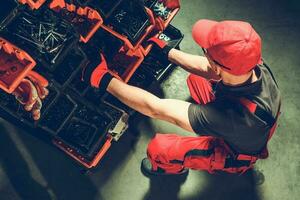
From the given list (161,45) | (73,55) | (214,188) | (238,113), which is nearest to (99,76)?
→ (73,55)

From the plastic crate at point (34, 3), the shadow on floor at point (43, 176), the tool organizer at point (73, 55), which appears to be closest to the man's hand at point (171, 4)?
the tool organizer at point (73, 55)

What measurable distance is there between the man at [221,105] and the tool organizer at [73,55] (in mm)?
260

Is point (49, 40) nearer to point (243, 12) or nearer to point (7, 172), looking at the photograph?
point (7, 172)

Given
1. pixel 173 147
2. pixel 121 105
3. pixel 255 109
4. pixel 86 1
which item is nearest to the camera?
pixel 255 109

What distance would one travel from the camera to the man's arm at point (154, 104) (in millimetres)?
2557

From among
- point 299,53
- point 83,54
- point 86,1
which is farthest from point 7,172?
point 299,53

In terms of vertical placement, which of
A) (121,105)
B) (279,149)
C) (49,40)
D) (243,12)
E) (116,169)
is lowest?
(279,149)

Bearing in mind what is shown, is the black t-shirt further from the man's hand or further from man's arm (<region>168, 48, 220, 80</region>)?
the man's hand

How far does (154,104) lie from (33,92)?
862mm

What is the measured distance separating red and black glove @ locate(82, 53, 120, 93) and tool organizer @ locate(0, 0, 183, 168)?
61 mm

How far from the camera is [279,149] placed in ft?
12.1

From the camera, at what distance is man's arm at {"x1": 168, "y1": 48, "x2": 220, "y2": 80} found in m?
3.03

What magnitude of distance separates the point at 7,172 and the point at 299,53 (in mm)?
3296

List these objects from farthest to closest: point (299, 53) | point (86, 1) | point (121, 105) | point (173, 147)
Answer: point (299, 53) < point (121, 105) < point (173, 147) < point (86, 1)
